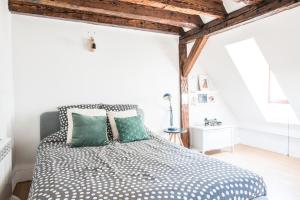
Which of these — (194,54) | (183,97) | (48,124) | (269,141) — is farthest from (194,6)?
(269,141)

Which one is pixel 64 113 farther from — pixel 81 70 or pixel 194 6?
pixel 194 6

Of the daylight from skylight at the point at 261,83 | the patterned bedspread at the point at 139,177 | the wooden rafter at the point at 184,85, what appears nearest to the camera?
the patterned bedspread at the point at 139,177

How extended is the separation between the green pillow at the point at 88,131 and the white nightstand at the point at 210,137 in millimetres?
1870

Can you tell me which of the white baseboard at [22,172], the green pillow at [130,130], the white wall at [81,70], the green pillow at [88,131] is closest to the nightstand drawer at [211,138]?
the white wall at [81,70]

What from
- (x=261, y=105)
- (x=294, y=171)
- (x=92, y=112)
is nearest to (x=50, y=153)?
(x=92, y=112)

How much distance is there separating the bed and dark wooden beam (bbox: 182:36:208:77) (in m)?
1.93

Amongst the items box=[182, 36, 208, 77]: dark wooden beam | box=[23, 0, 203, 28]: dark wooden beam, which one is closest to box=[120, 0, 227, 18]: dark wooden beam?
box=[23, 0, 203, 28]: dark wooden beam

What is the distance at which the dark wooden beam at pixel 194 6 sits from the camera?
2.65 m

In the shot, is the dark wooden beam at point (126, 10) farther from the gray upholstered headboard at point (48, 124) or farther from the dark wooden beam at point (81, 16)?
the gray upholstered headboard at point (48, 124)

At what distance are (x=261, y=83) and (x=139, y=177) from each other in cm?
345

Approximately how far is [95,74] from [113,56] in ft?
1.32

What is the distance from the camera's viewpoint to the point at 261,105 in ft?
13.8

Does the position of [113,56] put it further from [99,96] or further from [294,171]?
[294,171]

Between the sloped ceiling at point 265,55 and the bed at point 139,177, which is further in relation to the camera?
the sloped ceiling at point 265,55
